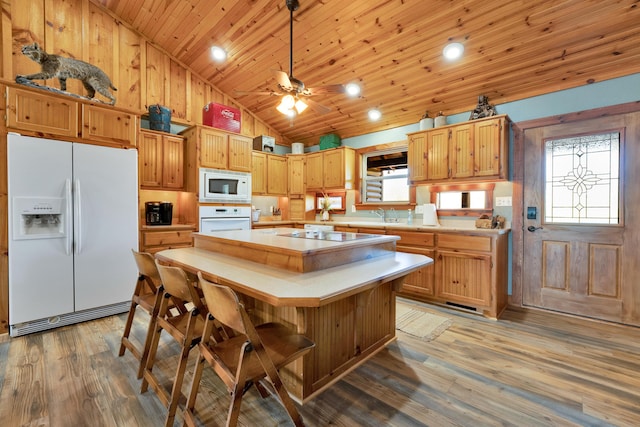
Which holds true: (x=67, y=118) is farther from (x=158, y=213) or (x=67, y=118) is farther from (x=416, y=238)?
(x=416, y=238)

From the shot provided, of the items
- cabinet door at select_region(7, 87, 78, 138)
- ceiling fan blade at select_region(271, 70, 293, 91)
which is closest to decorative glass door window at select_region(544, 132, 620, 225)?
ceiling fan blade at select_region(271, 70, 293, 91)

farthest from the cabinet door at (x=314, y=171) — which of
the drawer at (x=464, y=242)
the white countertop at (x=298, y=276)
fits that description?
the white countertop at (x=298, y=276)

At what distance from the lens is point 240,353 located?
1.31 m

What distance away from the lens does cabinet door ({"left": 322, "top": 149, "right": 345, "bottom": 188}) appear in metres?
4.79

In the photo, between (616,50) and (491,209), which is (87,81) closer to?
(491,209)

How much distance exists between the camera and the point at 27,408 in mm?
1630

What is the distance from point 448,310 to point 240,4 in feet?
14.1

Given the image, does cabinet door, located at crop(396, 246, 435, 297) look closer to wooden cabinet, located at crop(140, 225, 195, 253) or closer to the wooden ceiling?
the wooden ceiling

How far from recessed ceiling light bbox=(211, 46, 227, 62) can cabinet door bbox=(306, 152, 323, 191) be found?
2.10m

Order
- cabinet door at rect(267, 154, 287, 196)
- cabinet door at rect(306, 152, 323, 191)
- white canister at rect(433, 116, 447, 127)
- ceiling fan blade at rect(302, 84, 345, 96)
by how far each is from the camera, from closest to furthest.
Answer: ceiling fan blade at rect(302, 84, 345, 96), white canister at rect(433, 116, 447, 127), cabinet door at rect(306, 152, 323, 191), cabinet door at rect(267, 154, 287, 196)

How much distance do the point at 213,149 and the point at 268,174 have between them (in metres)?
1.25

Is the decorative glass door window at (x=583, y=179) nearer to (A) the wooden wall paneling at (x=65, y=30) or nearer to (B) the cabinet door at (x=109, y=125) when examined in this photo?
(B) the cabinet door at (x=109, y=125)

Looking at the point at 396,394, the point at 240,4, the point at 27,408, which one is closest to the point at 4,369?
the point at 27,408

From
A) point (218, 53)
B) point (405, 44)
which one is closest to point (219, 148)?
point (218, 53)
